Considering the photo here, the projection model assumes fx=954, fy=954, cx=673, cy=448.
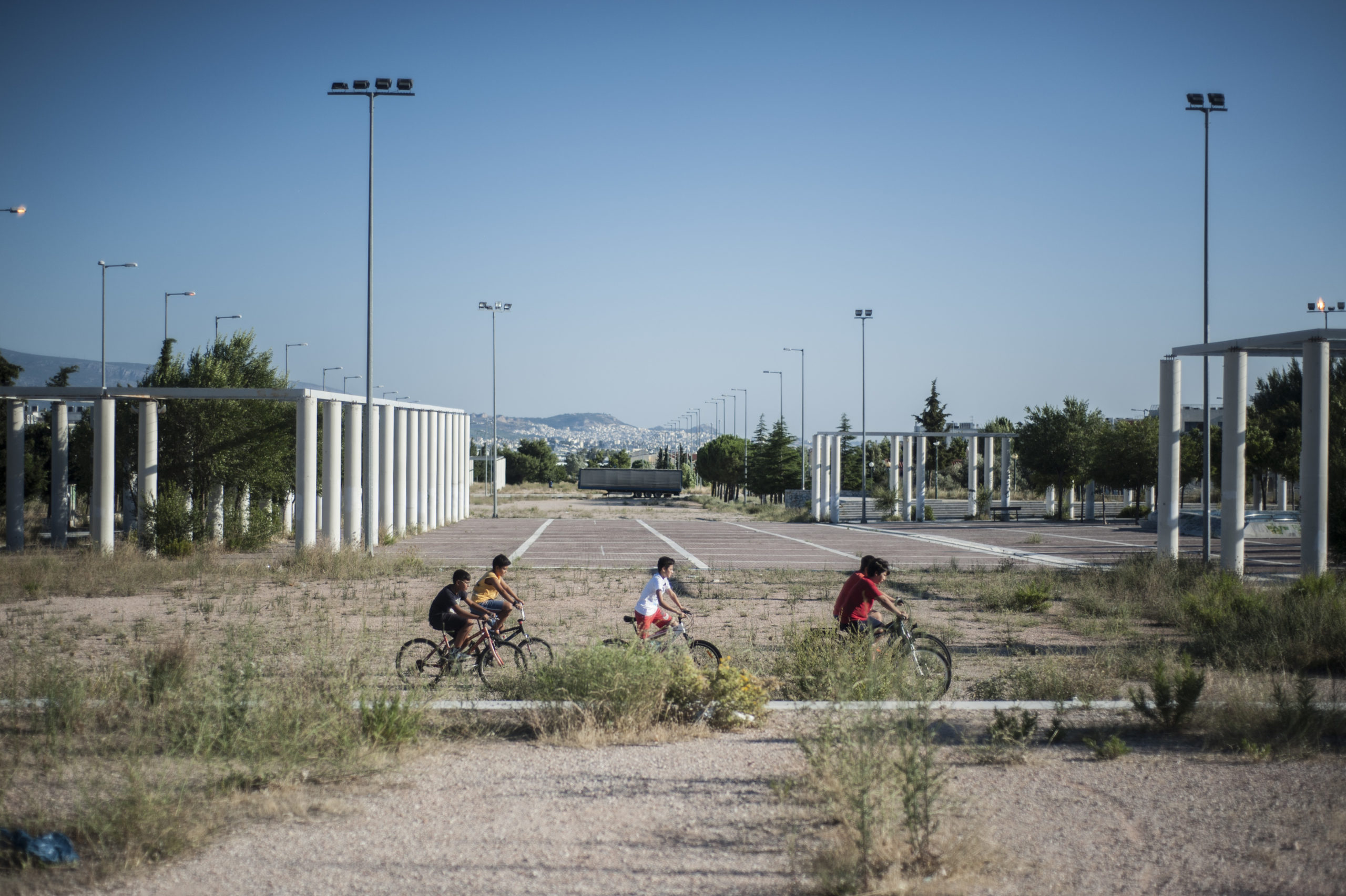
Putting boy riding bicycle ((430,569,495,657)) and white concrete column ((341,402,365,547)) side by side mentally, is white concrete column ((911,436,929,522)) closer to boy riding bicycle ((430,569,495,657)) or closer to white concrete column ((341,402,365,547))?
white concrete column ((341,402,365,547))

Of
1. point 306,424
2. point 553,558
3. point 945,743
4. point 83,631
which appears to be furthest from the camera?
point 553,558

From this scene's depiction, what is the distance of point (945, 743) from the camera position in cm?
761

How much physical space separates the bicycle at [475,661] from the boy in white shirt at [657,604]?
1.27 m

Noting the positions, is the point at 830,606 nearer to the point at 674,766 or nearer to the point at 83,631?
the point at 674,766

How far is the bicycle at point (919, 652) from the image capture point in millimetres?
8984

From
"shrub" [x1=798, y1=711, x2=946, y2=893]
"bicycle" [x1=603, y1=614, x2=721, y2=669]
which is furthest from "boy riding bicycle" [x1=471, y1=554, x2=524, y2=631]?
"shrub" [x1=798, y1=711, x2=946, y2=893]

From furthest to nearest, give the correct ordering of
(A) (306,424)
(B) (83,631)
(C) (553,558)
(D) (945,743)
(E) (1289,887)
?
(C) (553,558) < (A) (306,424) < (B) (83,631) < (D) (945,743) < (E) (1289,887)

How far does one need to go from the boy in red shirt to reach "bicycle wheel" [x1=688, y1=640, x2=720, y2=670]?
1.31 meters

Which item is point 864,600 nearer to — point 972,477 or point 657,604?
point 657,604

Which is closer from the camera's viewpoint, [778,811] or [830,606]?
[778,811]

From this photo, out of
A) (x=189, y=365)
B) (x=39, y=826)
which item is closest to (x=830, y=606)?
(x=39, y=826)

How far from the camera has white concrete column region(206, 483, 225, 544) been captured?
27266 mm

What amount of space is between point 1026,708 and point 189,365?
1137 inches

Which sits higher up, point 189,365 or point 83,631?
point 189,365
